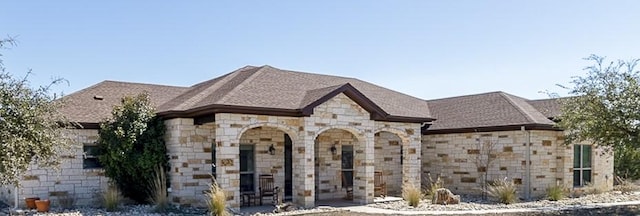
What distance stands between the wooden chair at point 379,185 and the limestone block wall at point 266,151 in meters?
3.58

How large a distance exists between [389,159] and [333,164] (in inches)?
124

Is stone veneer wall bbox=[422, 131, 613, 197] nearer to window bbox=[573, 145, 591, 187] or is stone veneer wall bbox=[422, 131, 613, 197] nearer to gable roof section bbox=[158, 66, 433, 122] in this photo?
window bbox=[573, 145, 591, 187]

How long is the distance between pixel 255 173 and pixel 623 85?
1131 cm

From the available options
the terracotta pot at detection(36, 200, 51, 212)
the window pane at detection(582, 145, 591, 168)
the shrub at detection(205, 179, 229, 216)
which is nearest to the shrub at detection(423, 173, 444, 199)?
the window pane at detection(582, 145, 591, 168)

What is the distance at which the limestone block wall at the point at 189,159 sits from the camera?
50.1 feet

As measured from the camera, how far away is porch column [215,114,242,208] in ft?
46.2

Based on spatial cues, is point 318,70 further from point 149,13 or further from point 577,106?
point 577,106

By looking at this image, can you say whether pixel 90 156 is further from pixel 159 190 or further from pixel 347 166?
pixel 347 166

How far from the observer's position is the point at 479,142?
20.1m

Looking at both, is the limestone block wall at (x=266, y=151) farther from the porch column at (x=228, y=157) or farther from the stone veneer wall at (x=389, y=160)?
the stone veneer wall at (x=389, y=160)

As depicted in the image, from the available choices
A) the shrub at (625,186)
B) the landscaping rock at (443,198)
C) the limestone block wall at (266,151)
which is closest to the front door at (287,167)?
the limestone block wall at (266,151)

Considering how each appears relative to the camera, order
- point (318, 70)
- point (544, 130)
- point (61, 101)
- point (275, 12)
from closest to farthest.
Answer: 1. point (61, 101)
2. point (275, 12)
3. point (544, 130)
4. point (318, 70)

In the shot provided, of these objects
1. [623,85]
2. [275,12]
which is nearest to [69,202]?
[275,12]

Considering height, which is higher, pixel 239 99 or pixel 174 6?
pixel 174 6
